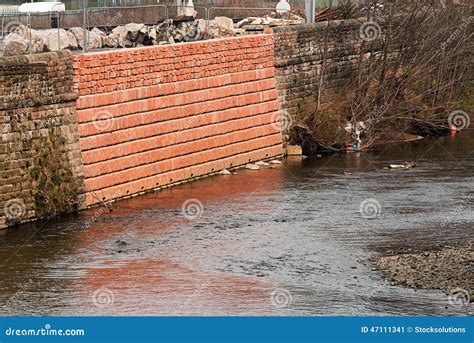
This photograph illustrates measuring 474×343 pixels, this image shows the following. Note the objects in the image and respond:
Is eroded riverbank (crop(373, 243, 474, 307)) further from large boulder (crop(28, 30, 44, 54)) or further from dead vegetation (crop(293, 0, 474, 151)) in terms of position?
dead vegetation (crop(293, 0, 474, 151))

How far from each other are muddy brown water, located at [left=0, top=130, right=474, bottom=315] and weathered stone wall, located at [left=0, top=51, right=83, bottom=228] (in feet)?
1.78

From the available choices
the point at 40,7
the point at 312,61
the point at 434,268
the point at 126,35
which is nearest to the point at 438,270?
the point at 434,268

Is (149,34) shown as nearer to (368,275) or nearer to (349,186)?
(349,186)

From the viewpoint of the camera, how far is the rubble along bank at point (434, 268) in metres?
20.4

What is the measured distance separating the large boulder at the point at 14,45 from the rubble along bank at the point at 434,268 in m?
10.4

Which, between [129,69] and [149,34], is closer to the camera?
[129,69]

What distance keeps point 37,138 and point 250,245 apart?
5.30m

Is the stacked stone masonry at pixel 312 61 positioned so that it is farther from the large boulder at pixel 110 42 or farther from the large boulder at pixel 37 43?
the large boulder at pixel 37 43

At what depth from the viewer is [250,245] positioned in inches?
Result: 955

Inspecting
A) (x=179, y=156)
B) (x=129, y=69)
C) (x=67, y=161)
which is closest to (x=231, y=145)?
(x=179, y=156)

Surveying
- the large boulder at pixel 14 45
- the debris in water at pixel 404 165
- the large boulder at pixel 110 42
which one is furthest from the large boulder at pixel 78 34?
the debris in water at pixel 404 165

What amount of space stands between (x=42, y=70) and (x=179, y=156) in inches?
222

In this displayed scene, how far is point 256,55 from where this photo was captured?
117 feet

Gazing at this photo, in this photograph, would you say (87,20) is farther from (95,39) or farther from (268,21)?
(268,21)
